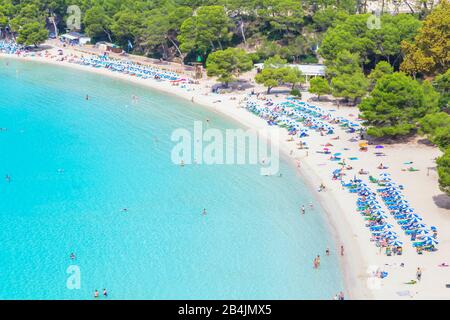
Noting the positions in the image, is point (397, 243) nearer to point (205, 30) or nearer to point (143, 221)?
point (143, 221)

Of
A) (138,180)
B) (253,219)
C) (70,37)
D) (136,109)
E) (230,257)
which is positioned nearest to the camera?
(230,257)

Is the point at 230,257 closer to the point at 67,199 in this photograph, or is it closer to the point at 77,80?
the point at 67,199

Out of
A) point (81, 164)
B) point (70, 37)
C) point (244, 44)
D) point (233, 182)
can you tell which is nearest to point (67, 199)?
point (81, 164)

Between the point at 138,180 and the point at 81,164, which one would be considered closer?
the point at 138,180

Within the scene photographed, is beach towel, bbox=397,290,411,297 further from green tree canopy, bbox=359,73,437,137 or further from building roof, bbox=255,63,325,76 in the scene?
building roof, bbox=255,63,325,76

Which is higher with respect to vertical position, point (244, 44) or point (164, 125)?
point (244, 44)

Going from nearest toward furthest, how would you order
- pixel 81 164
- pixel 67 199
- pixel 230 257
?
pixel 230 257, pixel 67 199, pixel 81 164

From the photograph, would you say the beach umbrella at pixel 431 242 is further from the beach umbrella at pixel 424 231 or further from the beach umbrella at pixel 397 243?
the beach umbrella at pixel 397 243
